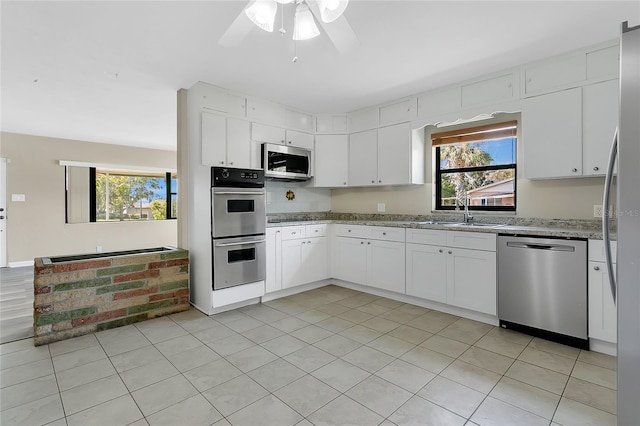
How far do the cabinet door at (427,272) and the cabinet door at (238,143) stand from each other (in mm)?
2222

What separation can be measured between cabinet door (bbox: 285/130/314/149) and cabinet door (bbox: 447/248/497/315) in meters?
2.45

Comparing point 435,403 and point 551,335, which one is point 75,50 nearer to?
point 435,403

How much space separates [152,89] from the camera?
3.66 meters

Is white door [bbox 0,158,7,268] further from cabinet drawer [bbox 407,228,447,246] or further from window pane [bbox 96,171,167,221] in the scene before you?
cabinet drawer [bbox 407,228,447,246]

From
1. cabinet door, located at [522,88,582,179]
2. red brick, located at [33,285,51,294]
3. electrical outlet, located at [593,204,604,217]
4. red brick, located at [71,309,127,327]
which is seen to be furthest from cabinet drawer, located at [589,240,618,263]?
red brick, located at [33,285,51,294]

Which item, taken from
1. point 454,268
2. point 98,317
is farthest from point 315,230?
point 98,317

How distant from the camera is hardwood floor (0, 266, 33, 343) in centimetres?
286

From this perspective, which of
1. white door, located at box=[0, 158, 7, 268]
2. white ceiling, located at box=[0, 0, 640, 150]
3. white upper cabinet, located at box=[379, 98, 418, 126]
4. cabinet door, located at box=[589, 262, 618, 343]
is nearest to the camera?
white ceiling, located at box=[0, 0, 640, 150]

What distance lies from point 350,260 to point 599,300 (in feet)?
8.14

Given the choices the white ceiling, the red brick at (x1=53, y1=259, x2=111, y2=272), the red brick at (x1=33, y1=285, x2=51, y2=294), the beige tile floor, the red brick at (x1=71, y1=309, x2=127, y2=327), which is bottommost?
the beige tile floor

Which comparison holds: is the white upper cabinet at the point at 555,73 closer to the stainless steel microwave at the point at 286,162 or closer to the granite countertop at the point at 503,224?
the granite countertop at the point at 503,224

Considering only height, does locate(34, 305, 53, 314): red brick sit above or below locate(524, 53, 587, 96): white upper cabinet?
below

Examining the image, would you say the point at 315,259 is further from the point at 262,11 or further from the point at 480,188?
the point at 262,11

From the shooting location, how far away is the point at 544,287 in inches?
103
